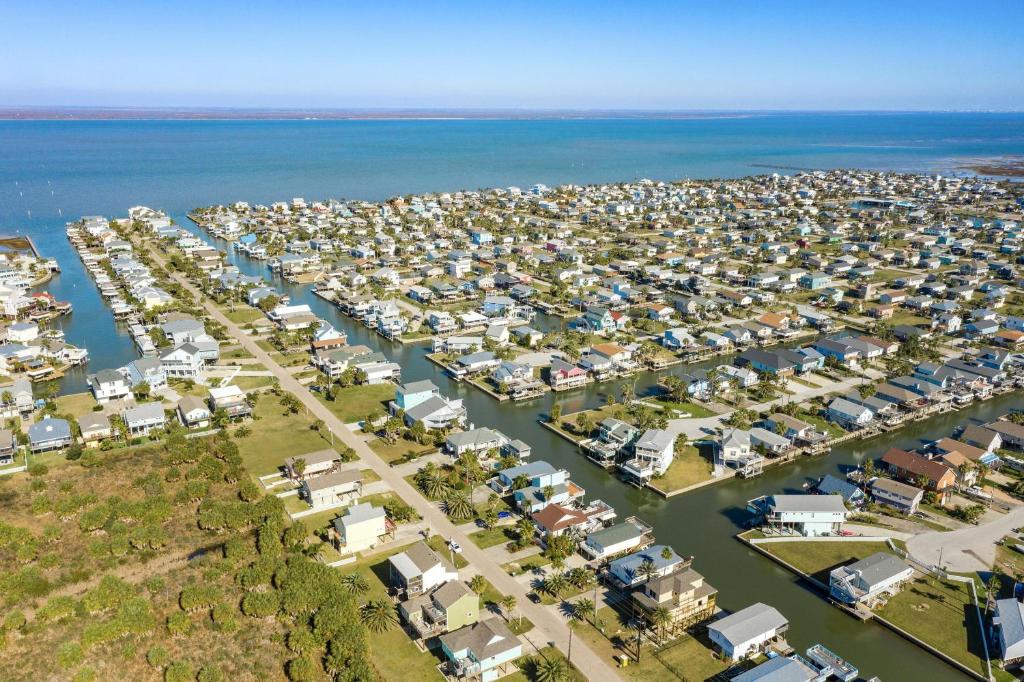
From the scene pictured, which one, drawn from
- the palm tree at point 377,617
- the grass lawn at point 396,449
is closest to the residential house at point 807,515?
the palm tree at point 377,617

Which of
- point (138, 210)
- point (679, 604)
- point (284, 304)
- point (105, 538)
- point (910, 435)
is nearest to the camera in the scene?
point (679, 604)

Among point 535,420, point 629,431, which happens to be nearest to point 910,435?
point 629,431

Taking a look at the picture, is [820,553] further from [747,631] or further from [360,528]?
[360,528]

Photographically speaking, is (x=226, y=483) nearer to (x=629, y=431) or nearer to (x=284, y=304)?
(x=629, y=431)

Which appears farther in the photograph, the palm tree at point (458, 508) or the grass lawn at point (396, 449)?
the grass lawn at point (396, 449)

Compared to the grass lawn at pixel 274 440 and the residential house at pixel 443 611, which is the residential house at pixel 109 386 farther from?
the residential house at pixel 443 611

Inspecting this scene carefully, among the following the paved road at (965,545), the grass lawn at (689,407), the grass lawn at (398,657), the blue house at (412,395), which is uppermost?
the blue house at (412,395)
